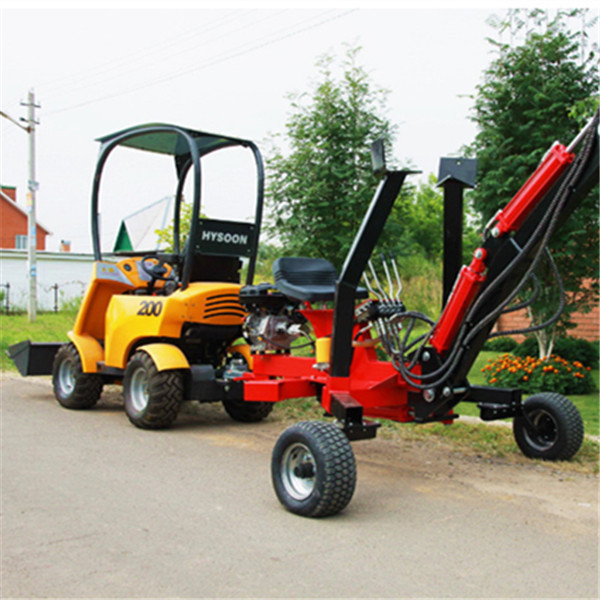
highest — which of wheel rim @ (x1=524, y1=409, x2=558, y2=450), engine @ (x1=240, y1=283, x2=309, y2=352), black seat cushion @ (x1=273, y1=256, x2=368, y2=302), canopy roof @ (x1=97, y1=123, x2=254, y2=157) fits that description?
canopy roof @ (x1=97, y1=123, x2=254, y2=157)

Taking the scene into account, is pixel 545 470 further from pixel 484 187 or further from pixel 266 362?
pixel 484 187

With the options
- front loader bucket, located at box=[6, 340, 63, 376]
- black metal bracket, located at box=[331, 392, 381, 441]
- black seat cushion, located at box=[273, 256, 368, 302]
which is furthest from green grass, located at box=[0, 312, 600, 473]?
front loader bucket, located at box=[6, 340, 63, 376]

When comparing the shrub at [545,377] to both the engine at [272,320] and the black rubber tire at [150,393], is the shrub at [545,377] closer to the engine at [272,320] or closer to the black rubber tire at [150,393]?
the engine at [272,320]

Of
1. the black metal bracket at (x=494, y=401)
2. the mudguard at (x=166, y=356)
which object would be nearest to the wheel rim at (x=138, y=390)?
the mudguard at (x=166, y=356)

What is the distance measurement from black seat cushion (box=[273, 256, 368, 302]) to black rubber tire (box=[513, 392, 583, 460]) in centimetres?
169

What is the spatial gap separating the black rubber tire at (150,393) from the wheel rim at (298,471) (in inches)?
103

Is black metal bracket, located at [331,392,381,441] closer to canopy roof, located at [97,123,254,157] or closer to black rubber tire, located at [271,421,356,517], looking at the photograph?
black rubber tire, located at [271,421,356,517]

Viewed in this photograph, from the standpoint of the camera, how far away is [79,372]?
29.3ft

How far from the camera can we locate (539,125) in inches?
396

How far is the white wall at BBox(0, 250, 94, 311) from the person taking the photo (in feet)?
140

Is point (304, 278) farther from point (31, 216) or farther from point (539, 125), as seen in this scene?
point (31, 216)

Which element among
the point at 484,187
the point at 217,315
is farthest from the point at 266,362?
the point at 484,187

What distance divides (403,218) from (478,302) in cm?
530

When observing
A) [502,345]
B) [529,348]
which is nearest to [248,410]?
[529,348]
